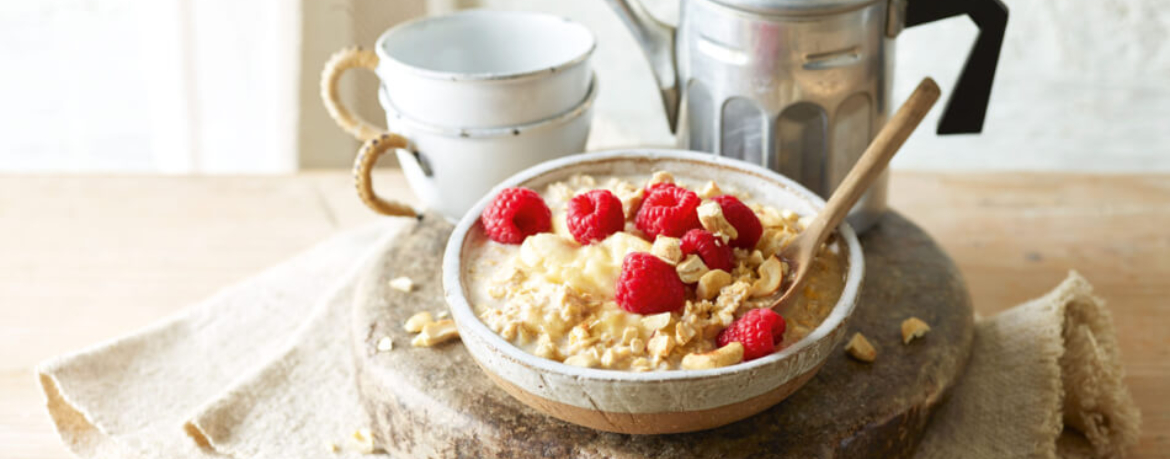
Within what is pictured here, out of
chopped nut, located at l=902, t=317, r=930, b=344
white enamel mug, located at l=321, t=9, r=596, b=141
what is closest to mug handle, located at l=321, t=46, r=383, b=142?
white enamel mug, located at l=321, t=9, r=596, b=141

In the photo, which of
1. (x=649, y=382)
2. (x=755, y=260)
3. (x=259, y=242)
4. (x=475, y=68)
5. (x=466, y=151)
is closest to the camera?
(x=649, y=382)

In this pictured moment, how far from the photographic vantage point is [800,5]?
0.91 m

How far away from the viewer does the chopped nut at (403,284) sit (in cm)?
102

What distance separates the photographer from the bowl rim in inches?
28.3

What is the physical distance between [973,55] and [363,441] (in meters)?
0.68

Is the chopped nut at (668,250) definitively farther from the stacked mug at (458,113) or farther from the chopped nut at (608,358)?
the stacked mug at (458,113)

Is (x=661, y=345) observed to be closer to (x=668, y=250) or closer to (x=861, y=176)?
(x=668, y=250)

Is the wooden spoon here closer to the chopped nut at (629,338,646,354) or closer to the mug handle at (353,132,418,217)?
the chopped nut at (629,338,646,354)

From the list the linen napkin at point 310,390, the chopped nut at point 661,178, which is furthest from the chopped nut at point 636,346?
the linen napkin at point 310,390

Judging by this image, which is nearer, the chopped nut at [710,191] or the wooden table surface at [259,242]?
the chopped nut at [710,191]

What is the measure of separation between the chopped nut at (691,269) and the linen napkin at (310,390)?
0.92ft

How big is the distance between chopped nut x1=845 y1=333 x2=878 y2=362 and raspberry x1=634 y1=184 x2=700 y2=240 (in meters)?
0.19

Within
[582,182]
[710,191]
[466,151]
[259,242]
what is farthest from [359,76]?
[710,191]

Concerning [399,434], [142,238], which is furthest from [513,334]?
[142,238]
